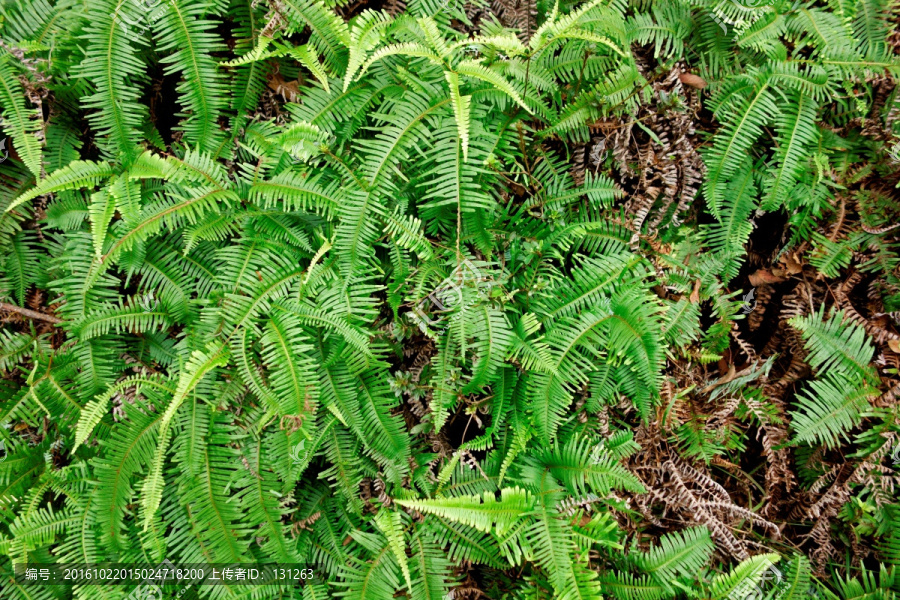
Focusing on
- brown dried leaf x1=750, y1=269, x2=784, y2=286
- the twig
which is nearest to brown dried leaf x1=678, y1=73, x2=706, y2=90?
brown dried leaf x1=750, y1=269, x2=784, y2=286

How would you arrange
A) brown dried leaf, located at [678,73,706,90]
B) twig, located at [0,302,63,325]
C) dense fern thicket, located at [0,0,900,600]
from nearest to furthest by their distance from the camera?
dense fern thicket, located at [0,0,900,600] → twig, located at [0,302,63,325] → brown dried leaf, located at [678,73,706,90]

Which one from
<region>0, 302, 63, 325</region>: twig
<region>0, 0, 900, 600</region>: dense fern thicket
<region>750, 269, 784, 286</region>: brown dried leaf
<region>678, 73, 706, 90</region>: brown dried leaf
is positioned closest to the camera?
<region>0, 0, 900, 600</region>: dense fern thicket

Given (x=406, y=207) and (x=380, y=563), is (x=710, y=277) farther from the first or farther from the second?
(x=380, y=563)

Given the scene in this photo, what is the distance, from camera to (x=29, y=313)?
94.7 inches

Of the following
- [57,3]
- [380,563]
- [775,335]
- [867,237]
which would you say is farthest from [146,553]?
[867,237]

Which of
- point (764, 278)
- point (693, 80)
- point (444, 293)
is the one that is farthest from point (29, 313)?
point (764, 278)

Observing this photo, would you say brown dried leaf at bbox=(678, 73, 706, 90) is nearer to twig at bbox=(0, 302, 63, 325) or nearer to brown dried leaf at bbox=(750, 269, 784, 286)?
brown dried leaf at bbox=(750, 269, 784, 286)

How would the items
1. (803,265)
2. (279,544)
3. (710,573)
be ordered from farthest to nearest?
1. (803,265)
2. (710,573)
3. (279,544)

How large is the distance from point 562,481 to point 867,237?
1.91 m

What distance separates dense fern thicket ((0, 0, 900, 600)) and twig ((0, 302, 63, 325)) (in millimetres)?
46

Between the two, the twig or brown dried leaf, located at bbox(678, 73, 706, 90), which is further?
brown dried leaf, located at bbox(678, 73, 706, 90)

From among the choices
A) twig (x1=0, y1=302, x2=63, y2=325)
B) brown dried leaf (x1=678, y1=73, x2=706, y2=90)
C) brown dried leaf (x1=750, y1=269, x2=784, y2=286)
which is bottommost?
twig (x1=0, y1=302, x2=63, y2=325)

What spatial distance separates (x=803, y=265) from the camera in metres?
2.61

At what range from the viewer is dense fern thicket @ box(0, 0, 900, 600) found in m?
2.20
